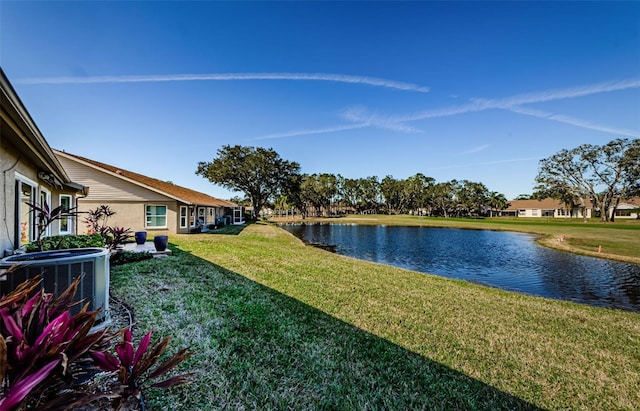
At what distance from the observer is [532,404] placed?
3098 mm

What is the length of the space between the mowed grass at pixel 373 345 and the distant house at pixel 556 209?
70.6 metres

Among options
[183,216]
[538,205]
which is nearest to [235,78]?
[183,216]

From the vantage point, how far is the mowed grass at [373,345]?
300 cm

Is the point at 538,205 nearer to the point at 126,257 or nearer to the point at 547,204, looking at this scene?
the point at 547,204

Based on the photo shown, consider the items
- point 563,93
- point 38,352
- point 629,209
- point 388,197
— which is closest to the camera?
point 38,352

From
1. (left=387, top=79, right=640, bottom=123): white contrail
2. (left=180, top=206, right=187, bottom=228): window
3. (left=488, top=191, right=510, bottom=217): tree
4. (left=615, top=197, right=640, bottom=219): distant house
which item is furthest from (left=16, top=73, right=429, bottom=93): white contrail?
(left=615, top=197, right=640, bottom=219): distant house

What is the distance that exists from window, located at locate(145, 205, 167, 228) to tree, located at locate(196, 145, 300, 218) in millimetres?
19331

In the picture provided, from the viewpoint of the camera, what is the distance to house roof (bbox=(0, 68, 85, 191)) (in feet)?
9.92

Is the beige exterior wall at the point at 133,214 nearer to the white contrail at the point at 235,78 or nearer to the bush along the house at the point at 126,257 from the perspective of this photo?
the white contrail at the point at 235,78

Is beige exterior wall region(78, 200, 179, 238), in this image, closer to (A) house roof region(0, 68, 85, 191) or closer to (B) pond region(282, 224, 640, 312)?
(A) house roof region(0, 68, 85, 191)

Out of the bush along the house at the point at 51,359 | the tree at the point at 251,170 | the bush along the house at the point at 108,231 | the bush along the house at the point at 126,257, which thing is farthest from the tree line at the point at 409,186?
the bush along the house at the point at 51,359

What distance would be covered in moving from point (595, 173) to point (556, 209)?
74.0 feet

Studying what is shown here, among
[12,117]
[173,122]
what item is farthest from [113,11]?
[173,122]

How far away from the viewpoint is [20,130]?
4301 millimetres
